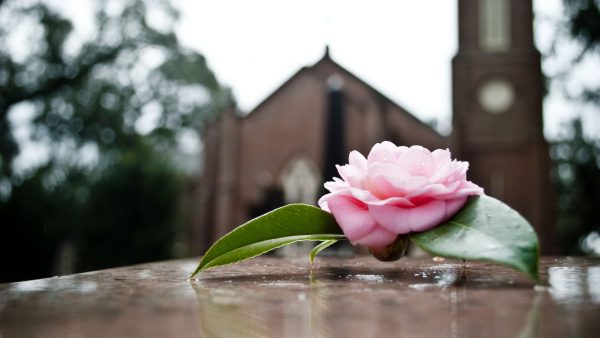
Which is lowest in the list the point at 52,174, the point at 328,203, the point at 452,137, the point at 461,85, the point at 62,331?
the point at 62,331

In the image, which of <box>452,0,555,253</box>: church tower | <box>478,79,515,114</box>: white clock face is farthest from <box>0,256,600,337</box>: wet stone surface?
<box>478,79,515,114</box>: white clock face

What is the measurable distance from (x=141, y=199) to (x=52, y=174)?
2724mm

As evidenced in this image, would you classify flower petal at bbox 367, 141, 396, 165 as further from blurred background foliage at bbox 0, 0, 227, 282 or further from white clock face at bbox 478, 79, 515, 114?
white clock face at bbox 478, 79, 515, 114

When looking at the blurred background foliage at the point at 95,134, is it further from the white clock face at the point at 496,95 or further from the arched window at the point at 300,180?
the white clock face at the point at 496,95

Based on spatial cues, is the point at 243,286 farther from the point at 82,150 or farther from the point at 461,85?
the point at 461,85

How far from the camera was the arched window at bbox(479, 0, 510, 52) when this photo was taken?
19.0 meters

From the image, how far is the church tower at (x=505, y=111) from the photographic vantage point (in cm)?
1823

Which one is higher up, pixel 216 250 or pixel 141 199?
pixel 141 199

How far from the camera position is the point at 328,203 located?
1062mm

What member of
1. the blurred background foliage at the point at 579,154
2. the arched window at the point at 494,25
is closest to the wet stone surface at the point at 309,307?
the blurred background foliage at the point at 579,154

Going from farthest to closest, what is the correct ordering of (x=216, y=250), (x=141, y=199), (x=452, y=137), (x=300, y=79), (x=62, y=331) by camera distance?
(x=300, y=79)
(x=452, y=137)
(x=141, y=199)
(x=216, y=250)
(x=62, y=331)

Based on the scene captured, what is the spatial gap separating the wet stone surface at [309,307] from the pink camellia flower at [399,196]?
0.09 meters

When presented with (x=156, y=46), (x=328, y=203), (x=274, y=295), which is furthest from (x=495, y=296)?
(x=156, y=46)

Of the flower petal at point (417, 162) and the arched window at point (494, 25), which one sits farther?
the arched window at point (494, 25)
